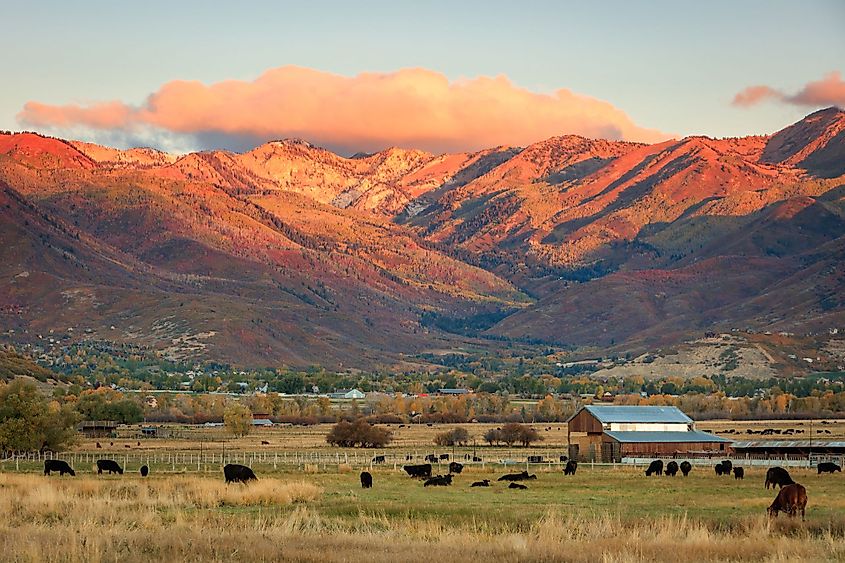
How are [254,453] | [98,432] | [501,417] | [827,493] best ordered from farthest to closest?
[501,417], [98,432], [254,453], [827,493]

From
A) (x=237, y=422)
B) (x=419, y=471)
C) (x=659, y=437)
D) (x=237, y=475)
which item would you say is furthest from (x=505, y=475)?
(x=237, y=422)

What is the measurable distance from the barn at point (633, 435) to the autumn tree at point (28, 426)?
1244 inches

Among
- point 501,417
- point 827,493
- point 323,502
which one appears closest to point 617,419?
point 827,493

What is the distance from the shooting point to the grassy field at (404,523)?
21844 mm

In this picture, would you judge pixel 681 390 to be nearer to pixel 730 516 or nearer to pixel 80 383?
pixel 80 383

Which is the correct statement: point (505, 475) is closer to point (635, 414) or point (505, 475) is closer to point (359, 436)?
point (635, 414)

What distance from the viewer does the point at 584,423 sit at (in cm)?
7856

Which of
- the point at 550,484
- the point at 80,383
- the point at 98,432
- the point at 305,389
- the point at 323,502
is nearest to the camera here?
the point at 323,502

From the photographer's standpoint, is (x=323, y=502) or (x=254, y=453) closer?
(x=323, y=502)

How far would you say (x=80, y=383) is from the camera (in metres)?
163

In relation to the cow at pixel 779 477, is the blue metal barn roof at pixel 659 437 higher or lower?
higher

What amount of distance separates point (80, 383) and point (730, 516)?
140 m

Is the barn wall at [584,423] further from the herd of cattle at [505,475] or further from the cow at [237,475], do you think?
the cow at [237,475]

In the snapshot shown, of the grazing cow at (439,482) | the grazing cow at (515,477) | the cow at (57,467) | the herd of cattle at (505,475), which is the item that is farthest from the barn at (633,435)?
the cow at (57,467)
